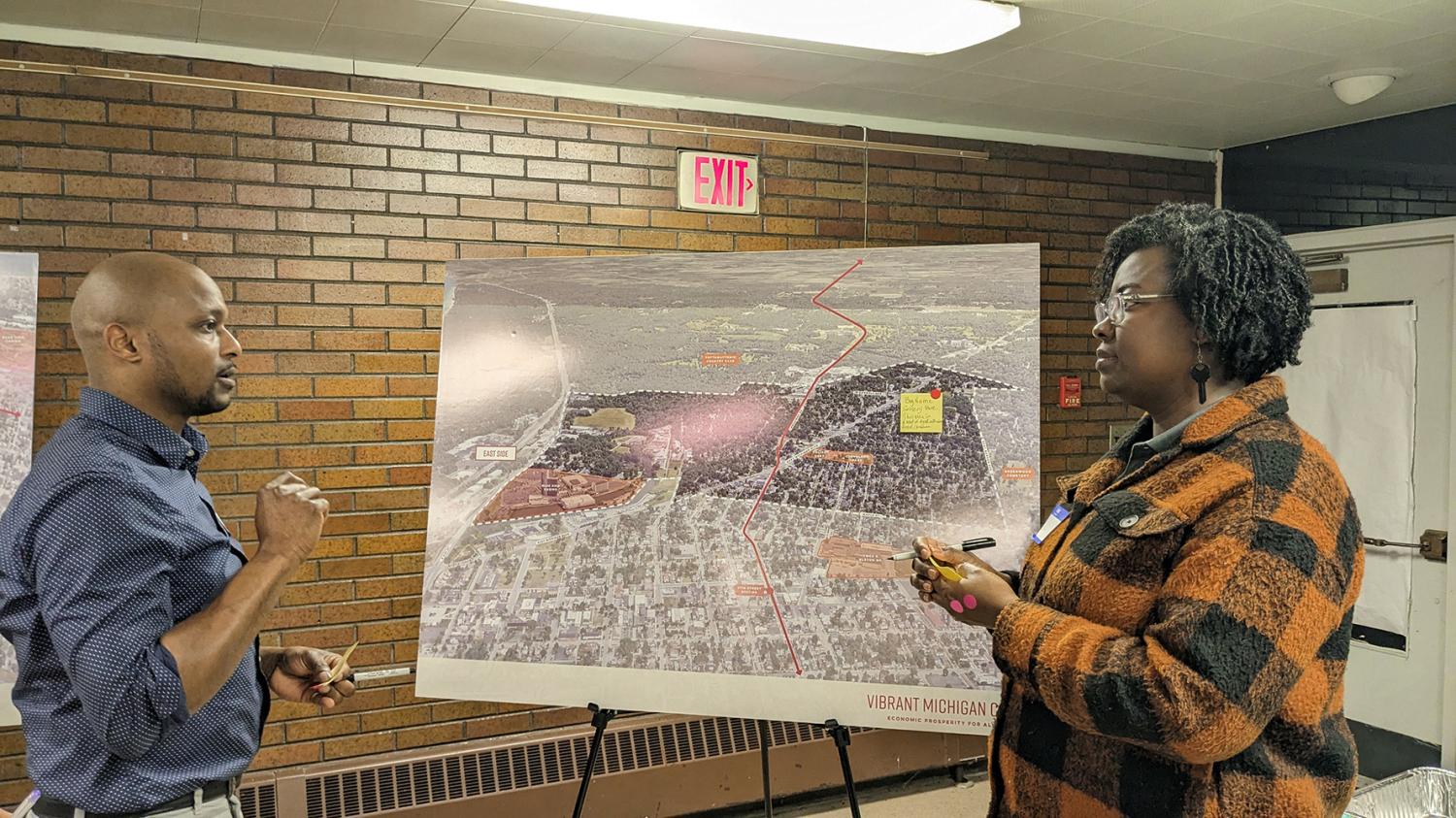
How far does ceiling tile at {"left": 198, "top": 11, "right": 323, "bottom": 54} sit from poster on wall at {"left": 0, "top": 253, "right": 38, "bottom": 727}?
82 cm

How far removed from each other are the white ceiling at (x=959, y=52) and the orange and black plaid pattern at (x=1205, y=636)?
184 cm

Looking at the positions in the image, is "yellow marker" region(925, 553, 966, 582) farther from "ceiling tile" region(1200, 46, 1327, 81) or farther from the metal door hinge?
the metal door hinge

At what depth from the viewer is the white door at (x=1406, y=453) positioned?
364cm

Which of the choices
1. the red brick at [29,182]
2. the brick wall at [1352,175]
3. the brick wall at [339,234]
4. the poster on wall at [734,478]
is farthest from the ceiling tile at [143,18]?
the brick wall at [1352,175]

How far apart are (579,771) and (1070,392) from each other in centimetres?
260

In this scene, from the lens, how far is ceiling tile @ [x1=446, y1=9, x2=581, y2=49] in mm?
2748

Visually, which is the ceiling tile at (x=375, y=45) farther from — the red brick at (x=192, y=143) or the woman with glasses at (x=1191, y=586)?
the woman with glasses at (x=1191, y=586)

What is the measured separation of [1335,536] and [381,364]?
114 inches

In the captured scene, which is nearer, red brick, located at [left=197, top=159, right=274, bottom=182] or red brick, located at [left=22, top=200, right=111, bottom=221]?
red brick, located at [left=22, top=200, right=111, bottom=221]

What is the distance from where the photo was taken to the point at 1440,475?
365 cm

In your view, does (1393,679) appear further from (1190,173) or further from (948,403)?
(948,403)

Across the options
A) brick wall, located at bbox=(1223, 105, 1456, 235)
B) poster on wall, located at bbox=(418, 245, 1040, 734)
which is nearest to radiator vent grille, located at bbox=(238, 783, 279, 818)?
poster on wall, located at bbox=(418, 245, 1040, 734)

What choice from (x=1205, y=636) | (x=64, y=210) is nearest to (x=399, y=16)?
(x=64, y=210)

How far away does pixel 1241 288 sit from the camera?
4.23 ft
